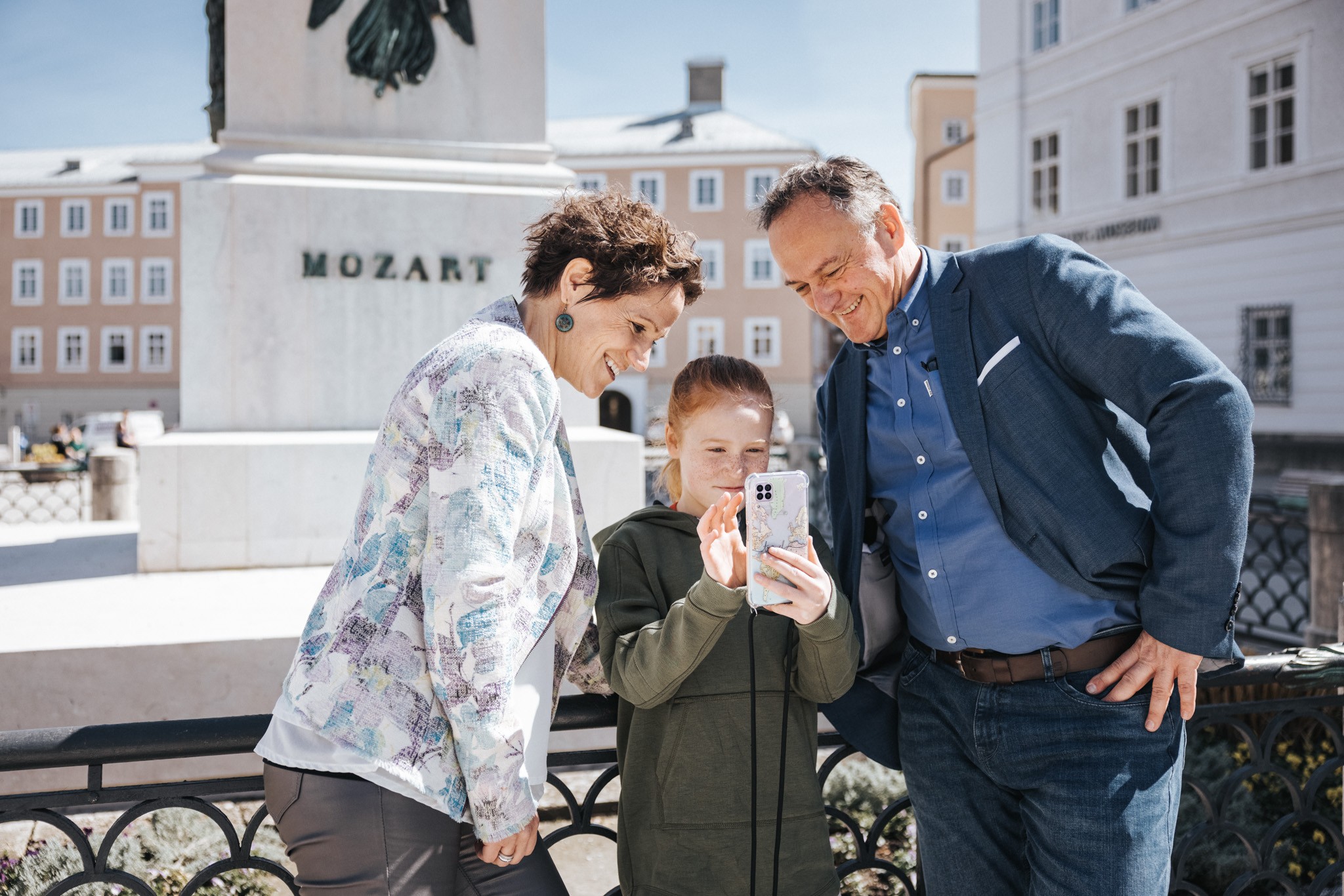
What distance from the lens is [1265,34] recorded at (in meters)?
19.1

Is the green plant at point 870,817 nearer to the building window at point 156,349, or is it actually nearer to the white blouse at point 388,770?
the white blouse at point 388,770

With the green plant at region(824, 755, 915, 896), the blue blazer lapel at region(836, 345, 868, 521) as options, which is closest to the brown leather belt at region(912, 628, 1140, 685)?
the blue blazer lapel at region(836, 345, 868, 521)

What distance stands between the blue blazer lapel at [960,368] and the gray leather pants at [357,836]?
1245 millimetres

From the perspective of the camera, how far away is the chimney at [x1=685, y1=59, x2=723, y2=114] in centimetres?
4747

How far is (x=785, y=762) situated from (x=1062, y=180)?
976 inches

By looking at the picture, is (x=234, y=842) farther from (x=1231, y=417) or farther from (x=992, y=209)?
(x=992, y=209)

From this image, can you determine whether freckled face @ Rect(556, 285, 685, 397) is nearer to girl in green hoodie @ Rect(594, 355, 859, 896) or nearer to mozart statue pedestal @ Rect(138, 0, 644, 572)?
girl in green hoodie @ Rect(594, 355, 859, 896)

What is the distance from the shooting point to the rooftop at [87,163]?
50719 mm

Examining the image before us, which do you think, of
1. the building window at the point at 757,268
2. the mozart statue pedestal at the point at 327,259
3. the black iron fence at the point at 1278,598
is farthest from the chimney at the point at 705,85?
the mozart statue pedestal at the point at 327,259

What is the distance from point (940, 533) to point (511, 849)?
108cm

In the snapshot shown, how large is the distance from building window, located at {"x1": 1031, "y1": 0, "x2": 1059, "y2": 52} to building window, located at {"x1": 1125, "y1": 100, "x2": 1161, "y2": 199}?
11.1 feet

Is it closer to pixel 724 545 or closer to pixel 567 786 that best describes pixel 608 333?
pixel 724 545

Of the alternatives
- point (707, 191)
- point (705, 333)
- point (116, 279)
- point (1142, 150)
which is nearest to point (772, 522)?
point (1142, 150)

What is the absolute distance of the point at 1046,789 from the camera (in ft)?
6.44
